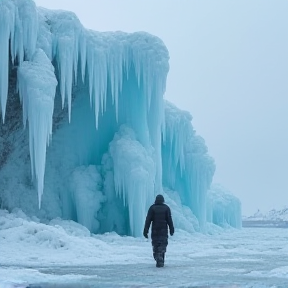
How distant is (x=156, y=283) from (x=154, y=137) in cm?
1449

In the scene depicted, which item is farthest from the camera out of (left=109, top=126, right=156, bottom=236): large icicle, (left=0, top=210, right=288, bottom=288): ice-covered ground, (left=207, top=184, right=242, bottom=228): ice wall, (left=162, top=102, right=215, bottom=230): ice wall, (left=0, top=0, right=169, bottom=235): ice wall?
(left=207, top=184, right=242, bottom=228): ice wall

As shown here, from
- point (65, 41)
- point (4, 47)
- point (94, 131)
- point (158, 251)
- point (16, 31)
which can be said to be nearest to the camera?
point (158, 251)

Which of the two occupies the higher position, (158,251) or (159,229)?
(159,229)

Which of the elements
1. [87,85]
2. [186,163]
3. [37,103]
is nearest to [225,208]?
[186,163]

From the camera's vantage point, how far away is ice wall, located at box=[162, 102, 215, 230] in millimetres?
26312

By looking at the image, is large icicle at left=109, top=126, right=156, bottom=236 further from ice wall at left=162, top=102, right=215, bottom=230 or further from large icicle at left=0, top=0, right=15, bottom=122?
large icicle at left=0, top=0, right=15, bottom=122

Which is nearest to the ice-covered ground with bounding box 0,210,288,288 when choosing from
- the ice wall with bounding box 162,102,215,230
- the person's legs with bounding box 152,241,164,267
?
the person's legs with bounding box 152,241,164,267

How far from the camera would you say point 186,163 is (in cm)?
2739

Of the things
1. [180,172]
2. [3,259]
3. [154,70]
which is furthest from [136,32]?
[3,259]

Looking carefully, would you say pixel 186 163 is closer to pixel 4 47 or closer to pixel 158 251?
pixel 4 47

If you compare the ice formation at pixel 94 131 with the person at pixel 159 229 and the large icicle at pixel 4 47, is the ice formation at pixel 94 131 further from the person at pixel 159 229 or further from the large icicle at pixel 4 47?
the person at pixel 159 229

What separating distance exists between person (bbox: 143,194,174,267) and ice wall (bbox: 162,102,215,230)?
15.9 metres

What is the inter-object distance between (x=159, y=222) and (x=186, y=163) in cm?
1737

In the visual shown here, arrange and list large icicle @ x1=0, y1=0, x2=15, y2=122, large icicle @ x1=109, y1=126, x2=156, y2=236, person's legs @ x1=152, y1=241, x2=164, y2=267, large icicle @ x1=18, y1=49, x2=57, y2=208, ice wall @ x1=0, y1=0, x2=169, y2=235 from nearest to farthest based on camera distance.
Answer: person's legs @ x1=152, y1=241, x2=164, y2=267, large icicle @ x1=0, y1=0, x2=15, y2=122, large icicle @ x1=18, y1=49, x2=57, y2=208, ice wall @ x1=0, y1=0, x2=169, y2=235, large icicle @ x1=109, y1=126, x2=156, y2=236
